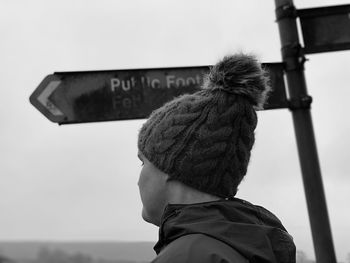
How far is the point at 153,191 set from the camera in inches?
53.7

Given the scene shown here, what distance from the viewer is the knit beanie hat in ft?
4.41

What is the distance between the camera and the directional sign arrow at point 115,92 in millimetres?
3047

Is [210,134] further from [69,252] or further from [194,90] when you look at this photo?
[194,90]

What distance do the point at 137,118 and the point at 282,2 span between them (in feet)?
3.36

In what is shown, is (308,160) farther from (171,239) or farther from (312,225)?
(171,239)

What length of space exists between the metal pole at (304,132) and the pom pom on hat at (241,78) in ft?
5.55

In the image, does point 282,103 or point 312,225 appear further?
point 282,103

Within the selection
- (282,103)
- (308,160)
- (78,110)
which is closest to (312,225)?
(308,160)

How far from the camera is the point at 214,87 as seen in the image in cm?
143

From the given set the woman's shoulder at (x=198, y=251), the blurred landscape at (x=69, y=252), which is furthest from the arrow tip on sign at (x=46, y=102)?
the woman's shoulder at (x=198, y=251)

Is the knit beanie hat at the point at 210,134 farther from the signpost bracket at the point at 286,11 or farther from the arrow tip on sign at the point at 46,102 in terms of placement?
the signpost bracket at the point at 286,11

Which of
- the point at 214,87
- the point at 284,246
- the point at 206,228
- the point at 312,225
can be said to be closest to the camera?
the point at 206,228

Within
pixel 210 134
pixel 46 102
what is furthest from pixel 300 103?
pixel 210 134

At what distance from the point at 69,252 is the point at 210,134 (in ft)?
1.36
